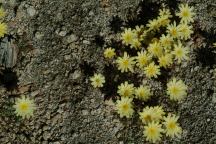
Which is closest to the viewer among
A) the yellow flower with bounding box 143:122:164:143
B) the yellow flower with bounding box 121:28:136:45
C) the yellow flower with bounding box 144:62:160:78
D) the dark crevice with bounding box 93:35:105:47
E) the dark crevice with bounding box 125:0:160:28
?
the yellow flower with bounding box 143:122:164:143

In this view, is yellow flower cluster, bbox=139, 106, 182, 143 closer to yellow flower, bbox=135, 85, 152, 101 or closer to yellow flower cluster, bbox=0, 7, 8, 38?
yellow flower, bbox=135, 85, 152, 101

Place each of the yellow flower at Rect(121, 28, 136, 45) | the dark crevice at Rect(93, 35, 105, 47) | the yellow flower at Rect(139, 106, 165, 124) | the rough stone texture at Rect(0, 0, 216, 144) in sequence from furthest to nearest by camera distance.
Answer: the dark crevice at Rect(93, 35, 105, 47) < the yellow flower at Rect(121, 28, 136, 45) < the rough stone texture at Rect(0, 0, 216, 144) < the yellow flower at Rect(139, 106, 165, 124)

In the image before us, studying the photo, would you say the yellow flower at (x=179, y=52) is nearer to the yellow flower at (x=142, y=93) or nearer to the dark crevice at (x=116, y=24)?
the yellow flower at (x=142, y=93)

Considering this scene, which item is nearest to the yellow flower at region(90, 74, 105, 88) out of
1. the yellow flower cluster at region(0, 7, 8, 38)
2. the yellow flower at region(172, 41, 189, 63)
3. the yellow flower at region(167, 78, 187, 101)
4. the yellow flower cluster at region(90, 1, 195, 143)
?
the yellow flower cluster at region(90, 1, 195, 143)

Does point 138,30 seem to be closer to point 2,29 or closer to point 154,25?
point 154,25

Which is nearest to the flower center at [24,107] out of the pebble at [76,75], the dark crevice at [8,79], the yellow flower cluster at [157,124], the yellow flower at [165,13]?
the dark crevice at [8,79]

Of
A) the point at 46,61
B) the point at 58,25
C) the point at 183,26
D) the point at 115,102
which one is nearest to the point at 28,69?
the point at 46,61
